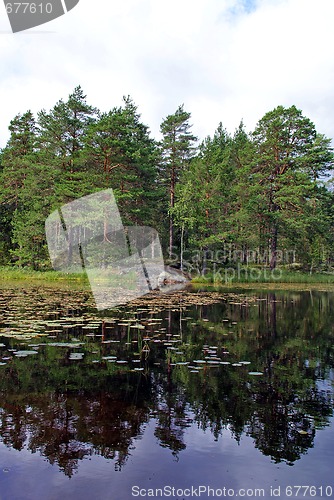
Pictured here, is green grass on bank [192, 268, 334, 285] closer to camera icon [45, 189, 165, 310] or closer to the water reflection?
camera icon [45, 189, 165, 310]

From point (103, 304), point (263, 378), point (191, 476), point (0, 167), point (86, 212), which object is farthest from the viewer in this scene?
point (0, 167)

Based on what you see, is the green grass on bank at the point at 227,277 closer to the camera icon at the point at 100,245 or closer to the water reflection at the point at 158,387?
the camera icon at the point at 100,245

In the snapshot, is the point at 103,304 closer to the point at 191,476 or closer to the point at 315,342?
the point at 315,342

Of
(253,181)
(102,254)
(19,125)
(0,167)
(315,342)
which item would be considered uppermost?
(19,125)

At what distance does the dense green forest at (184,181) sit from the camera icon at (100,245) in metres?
1.03

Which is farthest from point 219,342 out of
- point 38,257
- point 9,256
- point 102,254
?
point 9,256

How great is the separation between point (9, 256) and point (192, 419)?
39292 millimetres

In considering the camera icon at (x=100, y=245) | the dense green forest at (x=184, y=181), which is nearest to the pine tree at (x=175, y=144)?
the dense green forest at (x=184, y=181)

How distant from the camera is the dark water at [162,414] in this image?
10.8ft

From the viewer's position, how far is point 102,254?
97.0ft

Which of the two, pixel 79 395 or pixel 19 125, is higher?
pixel 19 125

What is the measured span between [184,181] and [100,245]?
10.4 metres

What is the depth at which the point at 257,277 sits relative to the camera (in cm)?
3153

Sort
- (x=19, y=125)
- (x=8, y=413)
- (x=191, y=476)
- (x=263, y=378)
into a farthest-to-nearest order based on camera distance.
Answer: (x=19, y=125) → (x=263, y=378) → (x=8, y=413) → (x=191, y=476)
